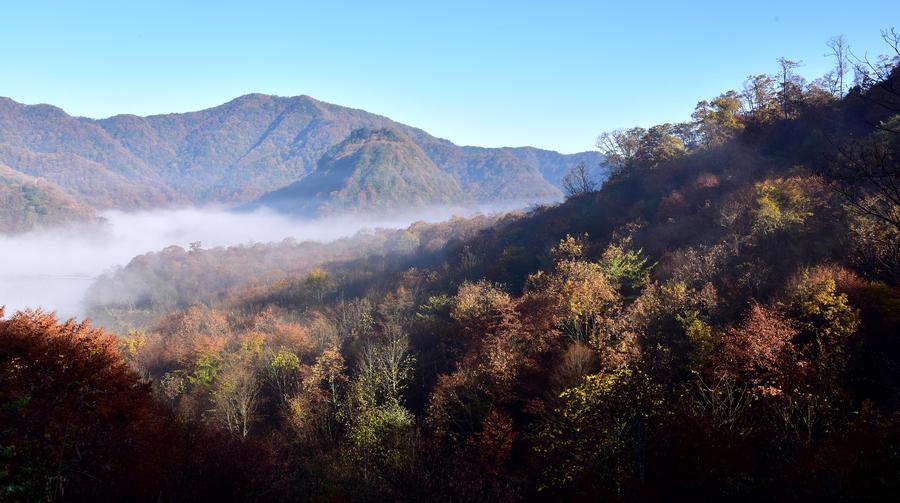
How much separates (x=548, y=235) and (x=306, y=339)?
126 feet

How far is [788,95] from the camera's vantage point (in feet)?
201

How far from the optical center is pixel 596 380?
22141 millimetres

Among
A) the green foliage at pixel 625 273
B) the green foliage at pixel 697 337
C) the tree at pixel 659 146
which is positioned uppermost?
the tree at pixel 659 146

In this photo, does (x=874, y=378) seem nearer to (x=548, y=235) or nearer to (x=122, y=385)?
(x=122, y=385)

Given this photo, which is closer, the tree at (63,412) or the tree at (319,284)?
the tree at (63,412)

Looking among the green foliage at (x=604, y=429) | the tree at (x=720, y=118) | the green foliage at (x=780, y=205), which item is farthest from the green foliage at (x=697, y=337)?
the tree at (x=720, y=118)

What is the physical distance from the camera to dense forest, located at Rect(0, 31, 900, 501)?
15938mm

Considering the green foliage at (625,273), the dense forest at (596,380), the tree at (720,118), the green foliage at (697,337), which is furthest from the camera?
the tree at (720,118)

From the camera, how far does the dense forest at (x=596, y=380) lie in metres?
15.9

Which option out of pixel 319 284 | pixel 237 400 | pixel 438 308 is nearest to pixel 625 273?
pixel 438 308

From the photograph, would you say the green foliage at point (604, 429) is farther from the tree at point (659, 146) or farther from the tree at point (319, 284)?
the tree at point (319, 284)

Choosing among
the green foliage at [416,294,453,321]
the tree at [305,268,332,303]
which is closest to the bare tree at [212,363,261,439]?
the green foliage at [416,294,453,321]

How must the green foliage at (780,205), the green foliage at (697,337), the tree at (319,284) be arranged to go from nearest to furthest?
the green foliage at (697,337) → the green foliage at (780,205) → the tree at (319,284)

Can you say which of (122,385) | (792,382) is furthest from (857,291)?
(122,385)
